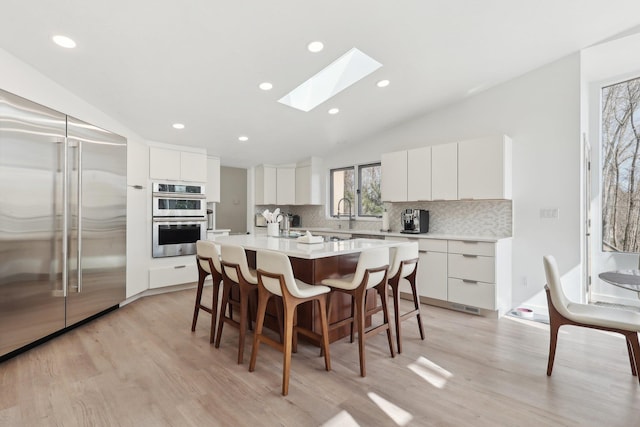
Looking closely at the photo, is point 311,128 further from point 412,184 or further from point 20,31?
point 20,31

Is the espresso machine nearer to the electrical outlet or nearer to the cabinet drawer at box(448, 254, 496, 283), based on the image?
the cabinet drawer at box(448, 254, 496, 283)

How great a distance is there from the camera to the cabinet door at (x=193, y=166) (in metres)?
4.71

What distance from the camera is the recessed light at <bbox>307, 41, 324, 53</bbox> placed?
2.69m

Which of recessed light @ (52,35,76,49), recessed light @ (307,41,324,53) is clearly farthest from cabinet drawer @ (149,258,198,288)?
recessed light @ (307,41,324,53)

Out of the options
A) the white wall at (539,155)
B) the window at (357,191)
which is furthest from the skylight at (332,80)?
the window at (357,191)

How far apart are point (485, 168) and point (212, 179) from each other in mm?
→ 4113

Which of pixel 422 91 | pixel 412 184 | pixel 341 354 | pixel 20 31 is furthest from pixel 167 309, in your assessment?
pixel 422 91

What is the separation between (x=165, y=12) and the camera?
2174mm

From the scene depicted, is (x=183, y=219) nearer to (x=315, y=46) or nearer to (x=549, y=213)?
(x=315, y=46)

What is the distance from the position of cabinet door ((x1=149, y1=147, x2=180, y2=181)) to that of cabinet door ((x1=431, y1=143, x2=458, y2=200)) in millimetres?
3661

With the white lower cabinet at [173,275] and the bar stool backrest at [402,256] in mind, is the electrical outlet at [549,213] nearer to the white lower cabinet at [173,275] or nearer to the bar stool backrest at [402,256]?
the bar stool backrest at [402,256]

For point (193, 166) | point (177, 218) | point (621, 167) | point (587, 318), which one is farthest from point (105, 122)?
point (621, 167)

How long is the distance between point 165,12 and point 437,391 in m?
3.15

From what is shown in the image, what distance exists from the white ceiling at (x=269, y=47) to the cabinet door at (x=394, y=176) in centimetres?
72
